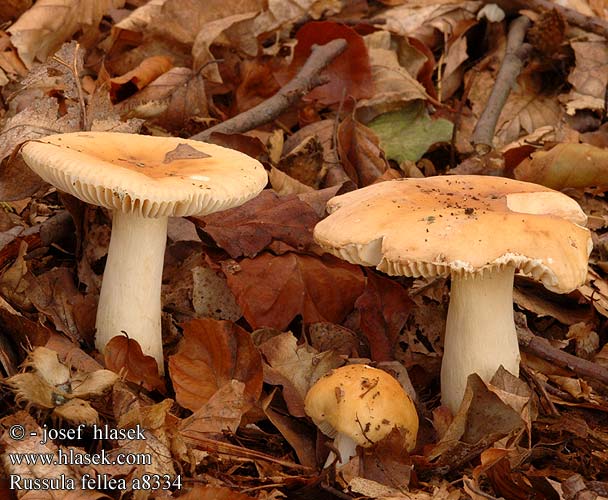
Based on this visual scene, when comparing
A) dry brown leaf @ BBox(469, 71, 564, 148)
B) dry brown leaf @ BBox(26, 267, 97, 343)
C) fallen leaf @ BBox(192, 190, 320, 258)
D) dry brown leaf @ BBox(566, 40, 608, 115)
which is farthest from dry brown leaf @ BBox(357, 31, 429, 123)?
dry brown leaf @ BBox(26, 267, 97, 343)

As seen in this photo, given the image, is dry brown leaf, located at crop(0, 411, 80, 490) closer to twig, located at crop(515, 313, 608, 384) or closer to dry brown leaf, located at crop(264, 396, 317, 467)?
dry brown leaf, located at crop(264, 396, 317, 467)

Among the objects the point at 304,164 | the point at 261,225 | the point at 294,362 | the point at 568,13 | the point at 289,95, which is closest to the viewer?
the point at 294,362

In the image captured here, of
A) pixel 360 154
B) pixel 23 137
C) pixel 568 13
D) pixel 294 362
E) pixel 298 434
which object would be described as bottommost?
pixel 298 434

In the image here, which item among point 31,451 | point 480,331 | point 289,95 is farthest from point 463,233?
point 289,95

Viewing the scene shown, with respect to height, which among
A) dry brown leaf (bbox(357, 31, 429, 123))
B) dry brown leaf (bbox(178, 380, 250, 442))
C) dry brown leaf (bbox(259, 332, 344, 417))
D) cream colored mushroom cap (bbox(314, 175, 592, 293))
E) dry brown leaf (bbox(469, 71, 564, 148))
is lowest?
dry brown leaf (bbox(469, 71, 564, 148))

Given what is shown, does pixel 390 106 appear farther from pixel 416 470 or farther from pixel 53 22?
pixel 416 470

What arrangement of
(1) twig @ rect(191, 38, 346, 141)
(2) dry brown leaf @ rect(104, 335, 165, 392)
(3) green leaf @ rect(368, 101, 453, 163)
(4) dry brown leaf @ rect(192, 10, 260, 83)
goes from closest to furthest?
(2) dry brown leaf @ rect(104, 335, 165, 392), (1) twig @ rect(191, 38, 346, 141), (3) green leaf @ rect(368, 101, 453, 163), (4) dry brown leaf @ rect(192, 10, 260, 83)

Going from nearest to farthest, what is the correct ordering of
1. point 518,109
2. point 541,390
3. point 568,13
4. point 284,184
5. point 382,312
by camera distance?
point 541,390, point 382,312, point 284,184, point 518,109, point 568,13

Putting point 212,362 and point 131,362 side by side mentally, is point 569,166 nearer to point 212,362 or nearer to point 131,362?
point 212,362
